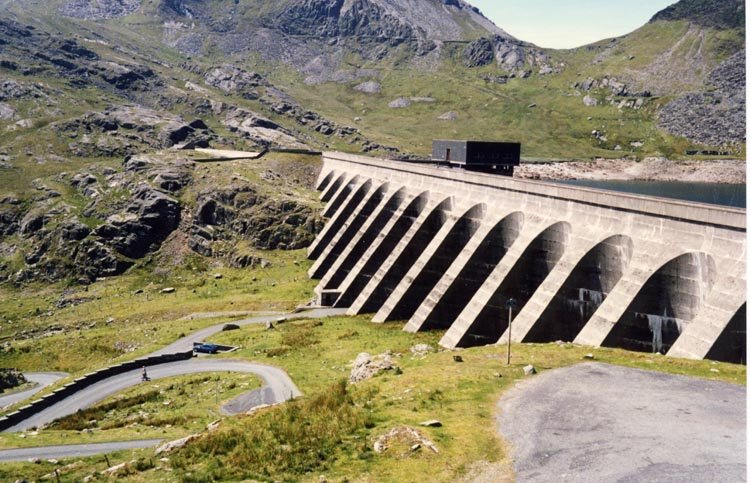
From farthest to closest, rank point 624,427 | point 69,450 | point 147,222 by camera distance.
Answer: point 147,222, point 69,450, point 624,427

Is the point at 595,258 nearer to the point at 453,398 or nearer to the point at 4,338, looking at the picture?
the point at 453,398

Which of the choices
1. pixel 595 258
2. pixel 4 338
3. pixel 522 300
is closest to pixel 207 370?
pixel 522 300

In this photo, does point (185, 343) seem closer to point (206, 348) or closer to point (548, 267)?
point (206, 348)

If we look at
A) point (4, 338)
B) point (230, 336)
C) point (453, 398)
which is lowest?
point (4, 338)

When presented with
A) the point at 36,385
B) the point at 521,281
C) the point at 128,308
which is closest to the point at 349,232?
the point at 128,308

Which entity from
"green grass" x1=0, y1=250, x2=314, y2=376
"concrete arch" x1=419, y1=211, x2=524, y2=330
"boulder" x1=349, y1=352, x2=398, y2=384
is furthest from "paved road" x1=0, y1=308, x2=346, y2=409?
"boulder" x1=349, y1=352, x2=398, y2=384

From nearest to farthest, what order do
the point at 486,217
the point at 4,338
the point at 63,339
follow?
the point at 486,217 < the point at 63,339 < the point at 4,338

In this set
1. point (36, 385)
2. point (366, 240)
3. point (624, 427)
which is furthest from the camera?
point (366, 240)

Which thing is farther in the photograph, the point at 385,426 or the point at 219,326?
the point at 219,326
